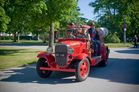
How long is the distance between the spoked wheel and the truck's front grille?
71cm

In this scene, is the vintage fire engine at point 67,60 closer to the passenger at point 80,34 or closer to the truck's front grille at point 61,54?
the truck's front grille at point 61,54

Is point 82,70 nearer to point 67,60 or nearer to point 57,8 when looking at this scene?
point 67,60

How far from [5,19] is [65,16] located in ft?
22.8

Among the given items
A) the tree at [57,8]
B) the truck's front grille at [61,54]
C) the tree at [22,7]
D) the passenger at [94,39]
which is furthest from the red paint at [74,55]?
the tree at [57,8]

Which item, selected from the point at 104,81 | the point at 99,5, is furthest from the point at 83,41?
the point at 99,5

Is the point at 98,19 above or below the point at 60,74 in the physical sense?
above

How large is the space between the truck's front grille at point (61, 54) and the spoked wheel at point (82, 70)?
27.8 inches

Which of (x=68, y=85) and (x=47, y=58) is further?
(x=47, y=58)

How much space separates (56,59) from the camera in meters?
12.2

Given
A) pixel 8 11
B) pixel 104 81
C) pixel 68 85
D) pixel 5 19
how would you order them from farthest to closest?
pixel 8 11 < pixel 5 19 < pixel 104 81 < pixel 68 85

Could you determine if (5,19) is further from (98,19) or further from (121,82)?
(98,19)

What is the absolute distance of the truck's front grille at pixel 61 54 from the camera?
12.0 meters

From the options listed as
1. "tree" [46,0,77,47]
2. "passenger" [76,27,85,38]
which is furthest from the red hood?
"tree" [46,0,77,47]

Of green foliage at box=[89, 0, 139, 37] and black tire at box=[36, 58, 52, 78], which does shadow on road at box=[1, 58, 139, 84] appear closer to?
black tire at box=[36, 58, 52, 78]
